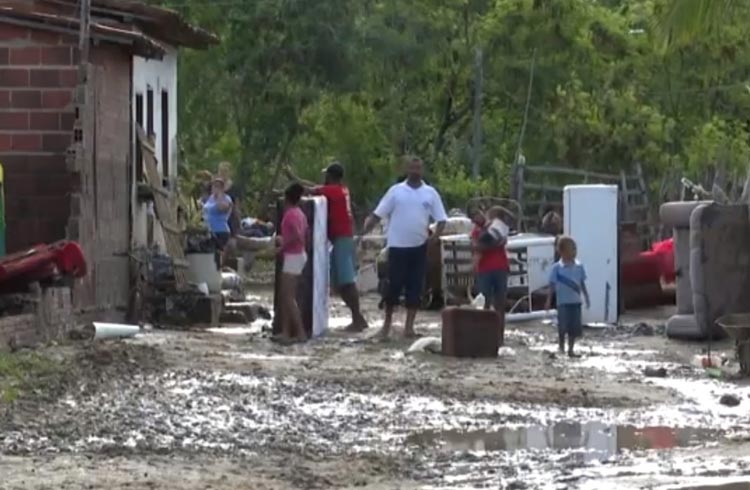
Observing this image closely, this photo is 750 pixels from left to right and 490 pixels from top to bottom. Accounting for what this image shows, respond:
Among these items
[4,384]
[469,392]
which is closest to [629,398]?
[469,392]

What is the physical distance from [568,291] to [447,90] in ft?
75.7

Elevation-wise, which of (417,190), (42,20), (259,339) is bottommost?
(259,339)

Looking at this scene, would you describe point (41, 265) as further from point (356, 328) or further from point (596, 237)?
point (596, 237)

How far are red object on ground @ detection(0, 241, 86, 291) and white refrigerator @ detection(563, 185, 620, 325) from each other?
7.13m

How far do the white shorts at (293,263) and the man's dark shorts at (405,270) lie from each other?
3.33ft

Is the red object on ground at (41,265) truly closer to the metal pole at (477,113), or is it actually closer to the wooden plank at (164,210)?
the wooden plank at (164,210)

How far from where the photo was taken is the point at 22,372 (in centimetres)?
1395

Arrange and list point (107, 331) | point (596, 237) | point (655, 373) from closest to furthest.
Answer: point (655, 373) → point (107, 331) → point (596, 237)

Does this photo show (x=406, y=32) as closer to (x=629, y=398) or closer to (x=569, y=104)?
(x=569, y=104)

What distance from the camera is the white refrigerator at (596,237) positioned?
856 inches

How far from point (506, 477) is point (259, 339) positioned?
8415mm

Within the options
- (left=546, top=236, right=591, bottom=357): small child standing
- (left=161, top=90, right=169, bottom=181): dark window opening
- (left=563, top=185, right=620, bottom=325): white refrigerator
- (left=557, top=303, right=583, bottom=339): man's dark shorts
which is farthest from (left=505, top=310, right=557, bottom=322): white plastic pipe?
(left=161, top=90, right=169, bottom=181): dark window opening

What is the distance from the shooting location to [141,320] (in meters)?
20.1

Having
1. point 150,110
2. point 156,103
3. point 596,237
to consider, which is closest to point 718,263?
point 596,237
